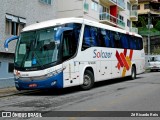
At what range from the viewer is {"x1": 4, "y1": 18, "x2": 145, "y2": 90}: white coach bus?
14.2 m

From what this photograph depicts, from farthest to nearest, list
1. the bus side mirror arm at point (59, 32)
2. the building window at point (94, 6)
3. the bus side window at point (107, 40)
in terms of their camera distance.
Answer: the building window at point (94, 6)
the bus side window at point (107, 40)
the bus side mirror arm at point (59, 32)


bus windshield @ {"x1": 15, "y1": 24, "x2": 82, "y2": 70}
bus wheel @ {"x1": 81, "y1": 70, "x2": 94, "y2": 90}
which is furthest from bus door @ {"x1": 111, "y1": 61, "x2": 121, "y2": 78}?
bus windshield @ {"x1": 15, "y1": 24, "x2": 82, "y2": 70}

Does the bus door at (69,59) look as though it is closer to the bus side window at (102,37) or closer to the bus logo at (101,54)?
the bus logo at (101,54)

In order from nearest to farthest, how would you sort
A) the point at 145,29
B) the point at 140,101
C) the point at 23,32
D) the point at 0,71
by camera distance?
1. the point at 140,101
2. the point at 23,32
3. the point at 0,71
4. the point at 145,29

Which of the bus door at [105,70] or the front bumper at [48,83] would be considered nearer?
the front bumper at [48,83]

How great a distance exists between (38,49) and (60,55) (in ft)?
3.39

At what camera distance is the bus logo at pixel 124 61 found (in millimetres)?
20367

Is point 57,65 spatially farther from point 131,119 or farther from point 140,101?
point 131,119

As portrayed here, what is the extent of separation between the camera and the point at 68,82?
14.8 meters

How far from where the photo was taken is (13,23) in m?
24.6

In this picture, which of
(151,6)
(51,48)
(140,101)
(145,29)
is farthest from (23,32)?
(151,6)

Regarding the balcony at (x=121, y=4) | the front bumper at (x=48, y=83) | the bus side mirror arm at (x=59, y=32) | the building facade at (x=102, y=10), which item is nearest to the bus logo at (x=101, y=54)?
the bus side mirror arm at (x=59, y=32)

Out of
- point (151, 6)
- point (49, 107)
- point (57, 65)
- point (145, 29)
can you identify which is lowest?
point (49, 107)

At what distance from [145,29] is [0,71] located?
6138cm
